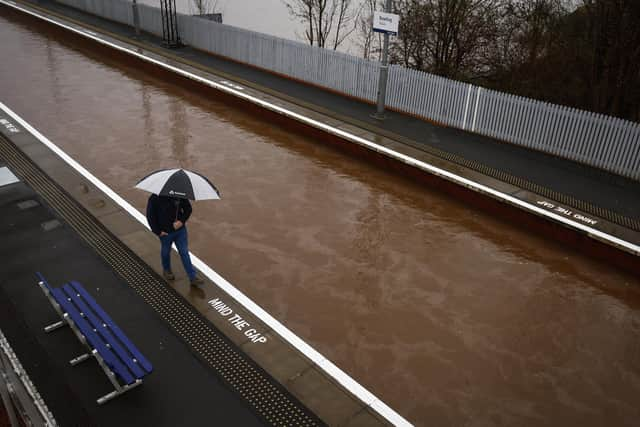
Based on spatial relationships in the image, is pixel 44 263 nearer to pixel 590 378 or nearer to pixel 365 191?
pixel 365 191

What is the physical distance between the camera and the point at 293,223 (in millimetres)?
9211

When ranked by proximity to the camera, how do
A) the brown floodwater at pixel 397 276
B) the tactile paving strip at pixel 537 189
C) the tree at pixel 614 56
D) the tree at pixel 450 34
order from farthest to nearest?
1. the tree at pixel 450 34
2. the tree at pixel 614 56
3. the tactile paving strip at pixel 537 189
4. the brown floodwater at pixel 397 276

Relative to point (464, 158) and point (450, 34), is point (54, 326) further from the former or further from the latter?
point (450, 34)

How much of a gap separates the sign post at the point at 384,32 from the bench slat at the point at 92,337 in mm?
9239

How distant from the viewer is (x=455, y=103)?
42.6 ft

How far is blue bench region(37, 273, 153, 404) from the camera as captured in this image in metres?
5.12

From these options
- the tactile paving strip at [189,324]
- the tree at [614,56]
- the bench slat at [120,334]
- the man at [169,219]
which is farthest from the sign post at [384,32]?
the bench slat at [120,334]

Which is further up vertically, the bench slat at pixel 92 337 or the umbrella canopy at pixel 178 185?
the umbrella canopy at pixel 178 185

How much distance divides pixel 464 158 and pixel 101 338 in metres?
8.50

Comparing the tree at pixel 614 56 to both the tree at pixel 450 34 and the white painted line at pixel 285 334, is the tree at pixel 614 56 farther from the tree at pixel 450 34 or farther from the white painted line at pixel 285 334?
the white painted line at pixel 285 334

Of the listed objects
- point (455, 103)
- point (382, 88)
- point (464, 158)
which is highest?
point (382, 88)

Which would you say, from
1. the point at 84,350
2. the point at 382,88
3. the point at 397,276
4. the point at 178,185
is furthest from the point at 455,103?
the point at 84,350

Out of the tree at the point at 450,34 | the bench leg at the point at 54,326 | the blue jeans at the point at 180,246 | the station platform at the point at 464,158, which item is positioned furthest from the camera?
the tree at the point at 450,34

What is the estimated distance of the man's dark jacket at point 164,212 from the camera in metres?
6.48
